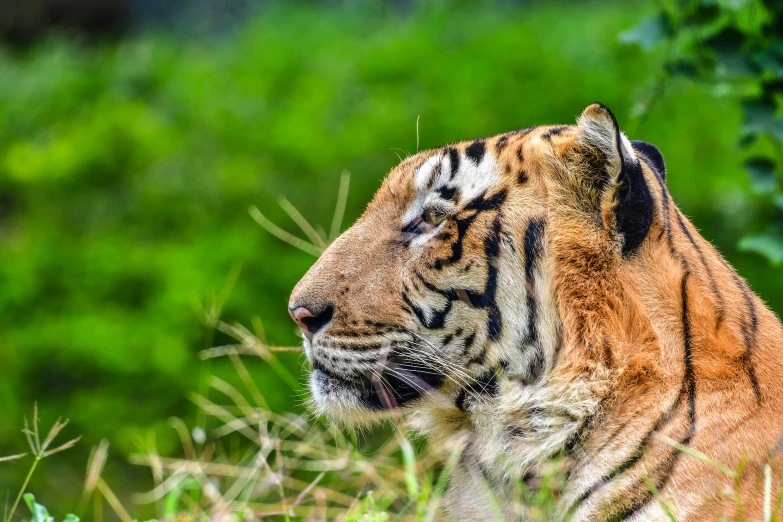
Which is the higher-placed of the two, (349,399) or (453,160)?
(453,160)

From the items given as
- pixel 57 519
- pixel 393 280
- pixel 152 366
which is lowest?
pixel 57 519

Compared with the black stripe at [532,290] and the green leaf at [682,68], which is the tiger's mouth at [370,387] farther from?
the green leaf at [682,68]

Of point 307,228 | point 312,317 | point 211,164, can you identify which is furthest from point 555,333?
point 211,164

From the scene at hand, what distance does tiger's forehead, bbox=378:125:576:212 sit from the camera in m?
2.38

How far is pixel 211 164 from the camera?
657cm

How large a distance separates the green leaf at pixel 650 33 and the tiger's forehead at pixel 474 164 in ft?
2.63

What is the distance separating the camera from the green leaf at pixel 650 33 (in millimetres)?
3139

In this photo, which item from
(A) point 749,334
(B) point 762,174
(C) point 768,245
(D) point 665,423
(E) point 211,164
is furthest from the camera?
(E) point 211,164

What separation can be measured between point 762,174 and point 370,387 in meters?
1.56

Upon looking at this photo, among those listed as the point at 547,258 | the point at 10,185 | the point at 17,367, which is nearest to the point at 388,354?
the point at 547,258

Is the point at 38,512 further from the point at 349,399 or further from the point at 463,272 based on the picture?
the point at 463,272

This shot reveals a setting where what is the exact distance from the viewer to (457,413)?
96.3 inches

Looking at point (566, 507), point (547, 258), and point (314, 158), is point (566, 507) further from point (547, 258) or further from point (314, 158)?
point (314, 158)

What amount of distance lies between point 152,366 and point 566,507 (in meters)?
3.83
